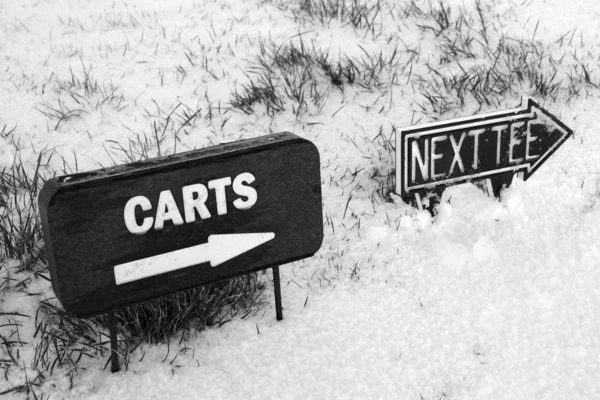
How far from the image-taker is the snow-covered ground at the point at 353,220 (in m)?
2.18

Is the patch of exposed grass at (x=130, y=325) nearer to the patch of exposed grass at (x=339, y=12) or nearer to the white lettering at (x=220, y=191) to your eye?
the white lettering at (x=220, y=191)

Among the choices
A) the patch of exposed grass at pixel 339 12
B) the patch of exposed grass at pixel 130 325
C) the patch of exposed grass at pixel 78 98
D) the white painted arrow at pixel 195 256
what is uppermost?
the patch of exposed grass at pixel 339 12

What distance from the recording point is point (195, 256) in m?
2.03

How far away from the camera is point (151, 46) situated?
3.91m

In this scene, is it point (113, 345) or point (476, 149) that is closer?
point (113, 345)

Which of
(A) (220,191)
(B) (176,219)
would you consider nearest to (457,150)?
(A) (220,191)

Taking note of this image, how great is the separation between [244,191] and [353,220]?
0.85 metres

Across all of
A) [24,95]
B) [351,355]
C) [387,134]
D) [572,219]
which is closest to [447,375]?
[351,355]

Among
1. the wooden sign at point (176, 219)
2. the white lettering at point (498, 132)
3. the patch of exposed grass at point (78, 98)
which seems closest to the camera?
the wooden sign at point (176, 219)

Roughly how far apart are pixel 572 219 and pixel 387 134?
0.95m

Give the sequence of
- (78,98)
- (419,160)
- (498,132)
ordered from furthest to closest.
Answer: (78,98) < (498,132) < (419,160)

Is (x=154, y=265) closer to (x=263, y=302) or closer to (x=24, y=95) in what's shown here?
(x=263, y=302)

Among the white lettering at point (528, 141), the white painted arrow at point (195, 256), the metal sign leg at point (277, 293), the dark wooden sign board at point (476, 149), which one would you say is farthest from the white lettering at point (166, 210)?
the white lettering at point (528, 141)

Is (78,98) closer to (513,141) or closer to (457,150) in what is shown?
(457,150)
